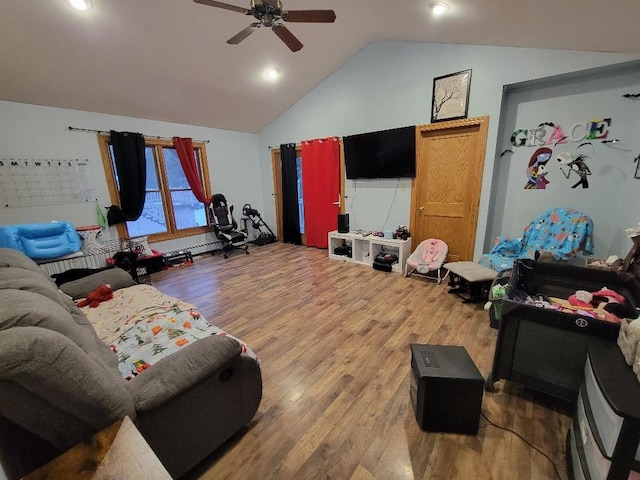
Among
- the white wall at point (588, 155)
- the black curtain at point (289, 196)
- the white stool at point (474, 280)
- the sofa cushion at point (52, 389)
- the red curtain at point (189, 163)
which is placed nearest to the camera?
the sofa cushion at point (52, 389)

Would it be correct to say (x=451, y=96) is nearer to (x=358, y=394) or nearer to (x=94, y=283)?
(x=358, y=394)

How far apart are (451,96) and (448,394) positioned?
3.40 m

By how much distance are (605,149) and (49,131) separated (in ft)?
21.4

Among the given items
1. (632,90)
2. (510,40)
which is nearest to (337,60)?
(510,40)

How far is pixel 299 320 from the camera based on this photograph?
268 cm

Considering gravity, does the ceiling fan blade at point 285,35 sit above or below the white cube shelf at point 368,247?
above

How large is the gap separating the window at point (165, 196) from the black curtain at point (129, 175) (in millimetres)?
127

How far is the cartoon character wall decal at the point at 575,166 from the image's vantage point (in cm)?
281

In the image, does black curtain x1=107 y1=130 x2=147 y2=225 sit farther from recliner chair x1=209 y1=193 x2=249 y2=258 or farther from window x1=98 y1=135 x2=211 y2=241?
recliner chair x1=209 y1=193 x2=249 y2=258

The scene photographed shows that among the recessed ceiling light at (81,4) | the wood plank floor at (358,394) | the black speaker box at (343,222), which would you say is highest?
the recessed ceiling light at (81,4)

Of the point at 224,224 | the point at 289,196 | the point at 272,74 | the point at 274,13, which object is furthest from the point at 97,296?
the point at 289,196

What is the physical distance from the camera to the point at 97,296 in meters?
2.23

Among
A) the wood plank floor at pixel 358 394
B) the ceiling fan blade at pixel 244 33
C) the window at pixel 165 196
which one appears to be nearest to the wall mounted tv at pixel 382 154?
the wood plank floor at pixel 358 394

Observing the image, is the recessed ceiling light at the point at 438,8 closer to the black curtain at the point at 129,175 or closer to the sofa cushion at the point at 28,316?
the sofa cushion at the point at 28,316
